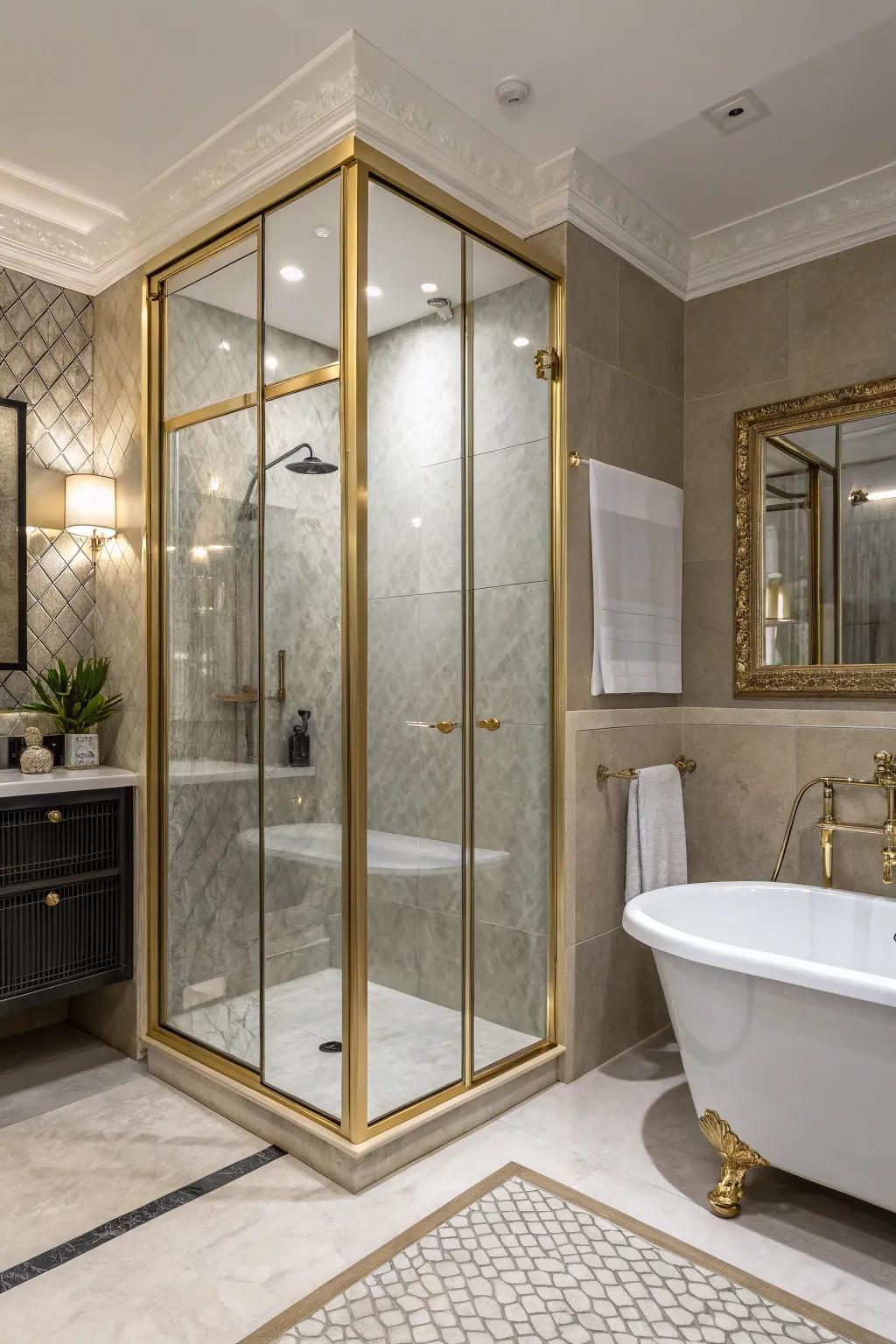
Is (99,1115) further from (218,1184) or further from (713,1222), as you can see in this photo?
(713,1222)

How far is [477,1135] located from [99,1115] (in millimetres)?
1081

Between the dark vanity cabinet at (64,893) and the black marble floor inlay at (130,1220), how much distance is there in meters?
0.76

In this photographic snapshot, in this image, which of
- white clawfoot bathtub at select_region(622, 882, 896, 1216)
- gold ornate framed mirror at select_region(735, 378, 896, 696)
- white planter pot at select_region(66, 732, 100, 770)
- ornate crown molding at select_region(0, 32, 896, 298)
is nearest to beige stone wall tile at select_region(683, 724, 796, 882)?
gold ornate framed mirror at select_region(735, 378, 896, 696)

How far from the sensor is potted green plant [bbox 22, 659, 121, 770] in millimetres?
2914

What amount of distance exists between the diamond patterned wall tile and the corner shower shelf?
1.07m

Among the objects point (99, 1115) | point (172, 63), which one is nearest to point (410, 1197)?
point (99, 1115)

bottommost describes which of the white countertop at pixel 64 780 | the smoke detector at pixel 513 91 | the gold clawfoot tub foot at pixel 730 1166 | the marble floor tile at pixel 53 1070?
the marble floor tile at pixel 53 1070

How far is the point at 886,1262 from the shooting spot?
76.0 inches

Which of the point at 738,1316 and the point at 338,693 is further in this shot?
the point at 338,693

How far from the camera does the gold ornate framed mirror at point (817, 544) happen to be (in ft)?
9.00

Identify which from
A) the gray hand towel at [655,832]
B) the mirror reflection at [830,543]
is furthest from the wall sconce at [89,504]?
the mirror reflection at [830,543]

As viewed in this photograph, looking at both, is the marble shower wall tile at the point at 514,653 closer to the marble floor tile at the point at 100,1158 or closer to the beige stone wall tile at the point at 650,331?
the beige stone wall tile at the point at 650,331

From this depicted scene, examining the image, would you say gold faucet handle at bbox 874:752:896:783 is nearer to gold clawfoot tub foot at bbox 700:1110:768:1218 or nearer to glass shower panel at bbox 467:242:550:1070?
glass shower panel at bbox 467:242:550:1070

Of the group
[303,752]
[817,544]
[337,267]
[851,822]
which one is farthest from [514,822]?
[337,267]
